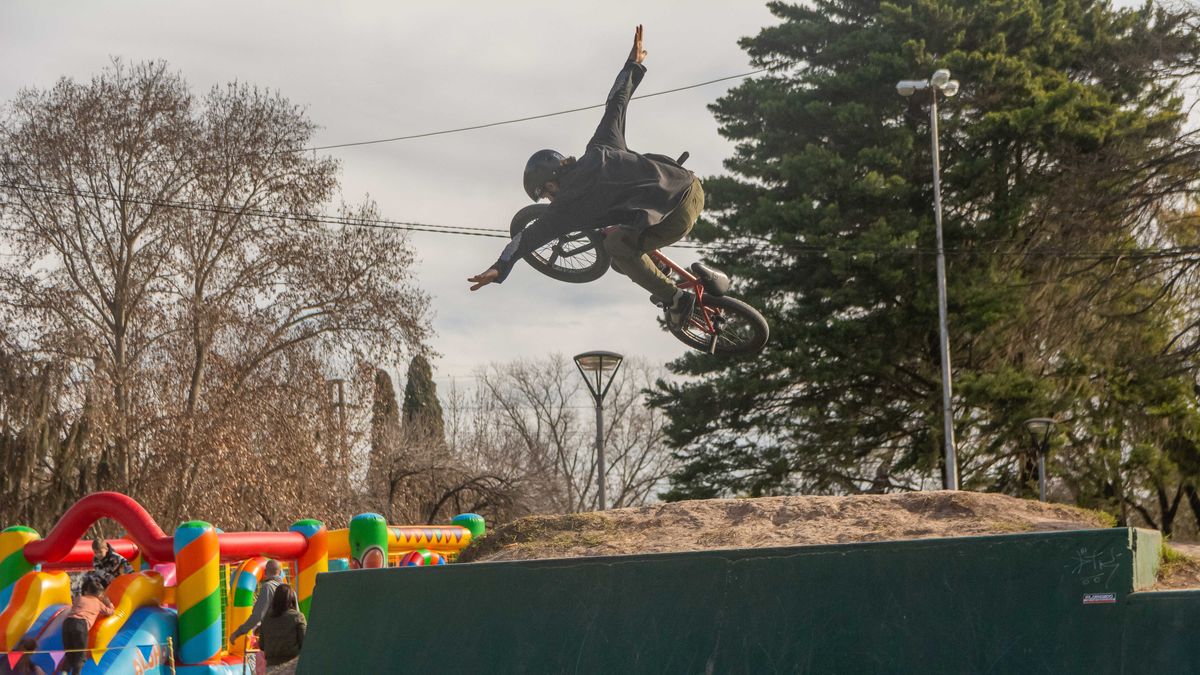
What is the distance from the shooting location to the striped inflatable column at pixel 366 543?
1620 centimetres

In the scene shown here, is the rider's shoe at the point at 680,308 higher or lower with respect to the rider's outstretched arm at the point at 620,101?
lower

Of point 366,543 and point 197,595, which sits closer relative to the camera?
Answer: point 197,595

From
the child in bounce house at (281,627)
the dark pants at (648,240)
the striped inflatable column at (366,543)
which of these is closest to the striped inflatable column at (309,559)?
the striped inflatable column at (366,543)

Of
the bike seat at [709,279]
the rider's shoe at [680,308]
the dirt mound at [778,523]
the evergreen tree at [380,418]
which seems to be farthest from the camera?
the evergreen tree at [380,418]

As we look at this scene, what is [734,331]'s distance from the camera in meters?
14.1

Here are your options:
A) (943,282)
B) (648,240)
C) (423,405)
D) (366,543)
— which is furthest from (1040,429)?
(423,405)

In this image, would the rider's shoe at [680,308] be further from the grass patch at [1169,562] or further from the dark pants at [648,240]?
Answer: the grass patch at [1169,562]

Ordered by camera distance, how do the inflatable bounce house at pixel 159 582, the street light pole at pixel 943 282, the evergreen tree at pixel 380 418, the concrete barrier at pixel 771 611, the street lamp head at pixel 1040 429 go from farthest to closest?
1. the evergreen tree at pixel 380 418
2. the street lamp head at pixel 1040 429
3. the street light pole at pixel 943 282
4. the inflatable bounce house at pixel 159 582
5. the concrete barrier at pixel 771 611

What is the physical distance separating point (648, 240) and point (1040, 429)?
572 inches

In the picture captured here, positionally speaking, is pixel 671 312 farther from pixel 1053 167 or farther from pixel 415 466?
pixel 415 466

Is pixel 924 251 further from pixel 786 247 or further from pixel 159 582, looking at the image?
pixel 159 582

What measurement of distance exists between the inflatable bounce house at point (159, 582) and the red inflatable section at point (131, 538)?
12 mm

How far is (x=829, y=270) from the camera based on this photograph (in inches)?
1073

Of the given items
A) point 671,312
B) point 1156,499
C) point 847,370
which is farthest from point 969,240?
point 671,312
